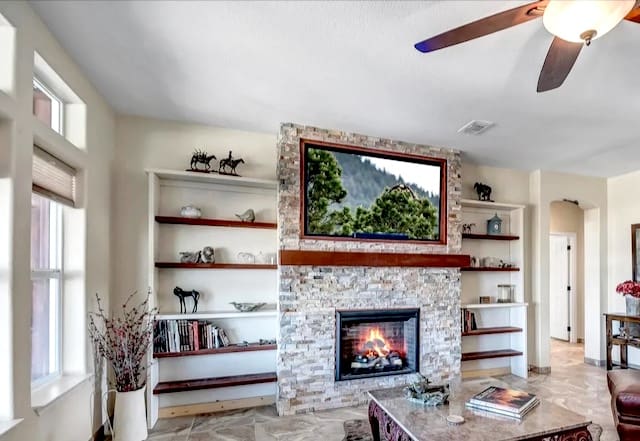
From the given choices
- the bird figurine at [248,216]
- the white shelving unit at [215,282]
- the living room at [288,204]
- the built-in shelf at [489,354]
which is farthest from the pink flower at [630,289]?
the bird figurine at [248,216]

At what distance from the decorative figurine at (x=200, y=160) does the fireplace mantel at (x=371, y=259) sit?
3.79 ft

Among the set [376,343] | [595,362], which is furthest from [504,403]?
[595,362]

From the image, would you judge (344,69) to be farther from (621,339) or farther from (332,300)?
(621,339)

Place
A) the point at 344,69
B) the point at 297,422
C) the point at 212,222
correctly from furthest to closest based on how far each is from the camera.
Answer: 1. the point at 212,222
2. the point at 297,422
3. the point at 344,69

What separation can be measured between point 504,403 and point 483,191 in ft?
10.4

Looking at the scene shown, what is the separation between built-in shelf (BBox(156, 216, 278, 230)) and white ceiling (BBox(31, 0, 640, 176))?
101 centimetres

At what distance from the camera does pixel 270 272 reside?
402cm

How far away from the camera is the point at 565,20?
61.9 inches

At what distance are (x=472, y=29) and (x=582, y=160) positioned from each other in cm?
416

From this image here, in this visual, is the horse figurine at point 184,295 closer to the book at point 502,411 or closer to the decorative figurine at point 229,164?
the decorative figurine at point 229,164

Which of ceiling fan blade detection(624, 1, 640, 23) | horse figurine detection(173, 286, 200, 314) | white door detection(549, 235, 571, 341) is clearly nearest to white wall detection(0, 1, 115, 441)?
horse figurine detection(173, 286, 200, 314)

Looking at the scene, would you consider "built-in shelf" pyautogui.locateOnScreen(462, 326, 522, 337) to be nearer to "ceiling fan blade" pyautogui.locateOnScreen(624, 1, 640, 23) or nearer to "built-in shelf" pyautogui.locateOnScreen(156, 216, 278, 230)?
"built-in shelf" pyautogui.locateOnScreen(156, 216, 278, 230)

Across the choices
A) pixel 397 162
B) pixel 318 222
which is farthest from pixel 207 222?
pixel 397 162

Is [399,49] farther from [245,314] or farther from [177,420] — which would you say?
[177,420]
